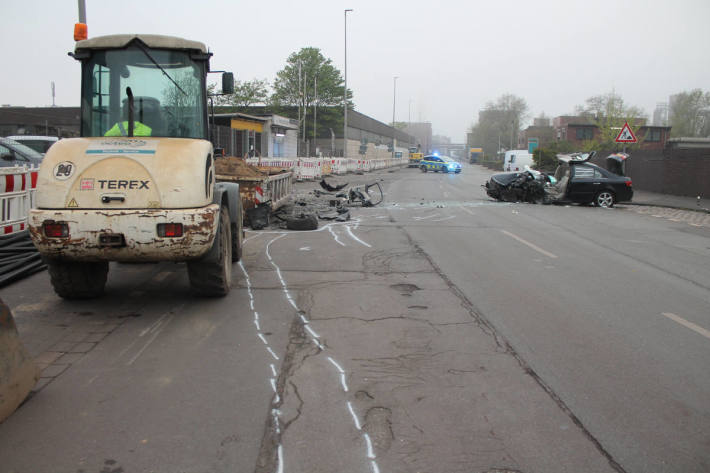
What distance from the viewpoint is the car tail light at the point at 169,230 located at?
541 cm

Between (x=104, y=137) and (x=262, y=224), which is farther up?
(x=104, y=137)

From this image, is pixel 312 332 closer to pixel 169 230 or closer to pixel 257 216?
pixel 169 230

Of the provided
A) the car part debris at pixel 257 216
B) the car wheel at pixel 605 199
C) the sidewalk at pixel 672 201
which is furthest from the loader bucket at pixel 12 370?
the sidewalk at pixel 672 201

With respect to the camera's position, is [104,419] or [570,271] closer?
[104,419]

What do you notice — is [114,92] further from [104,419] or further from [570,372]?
[570,372]

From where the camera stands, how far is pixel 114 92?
254 inches

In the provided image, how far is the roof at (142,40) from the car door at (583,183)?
16.8m

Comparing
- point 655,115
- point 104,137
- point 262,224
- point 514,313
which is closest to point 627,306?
point 514,313

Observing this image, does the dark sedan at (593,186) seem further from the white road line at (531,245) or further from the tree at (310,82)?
the tree at (310,82)

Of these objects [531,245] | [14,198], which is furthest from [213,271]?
[531,245]

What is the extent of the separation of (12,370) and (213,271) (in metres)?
2.63

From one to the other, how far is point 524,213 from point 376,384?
14330mm

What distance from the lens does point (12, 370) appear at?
3.83 m

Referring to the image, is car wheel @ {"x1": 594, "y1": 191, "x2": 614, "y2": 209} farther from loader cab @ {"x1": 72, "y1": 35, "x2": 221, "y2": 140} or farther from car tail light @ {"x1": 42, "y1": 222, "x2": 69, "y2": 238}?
car tail light @ {"x1": 42, "y1": 222, "x2": 69, "y2": 238}
